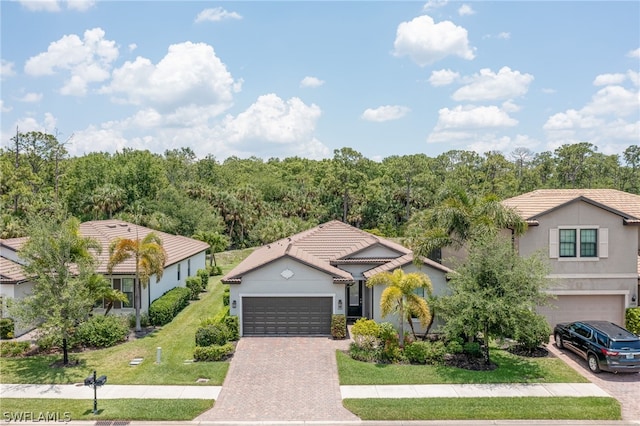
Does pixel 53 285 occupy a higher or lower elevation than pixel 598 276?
higher

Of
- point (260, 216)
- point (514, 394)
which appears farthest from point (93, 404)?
point (260, 216)

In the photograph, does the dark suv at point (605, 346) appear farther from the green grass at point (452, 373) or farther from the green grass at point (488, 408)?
the green grass at point (488, 408)

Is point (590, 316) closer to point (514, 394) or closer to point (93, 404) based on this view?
point (514, 394)

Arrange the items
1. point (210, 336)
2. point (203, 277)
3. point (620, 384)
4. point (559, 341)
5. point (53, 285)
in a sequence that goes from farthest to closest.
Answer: point (203, 277)
point (559, 341)
point (210, 336)
point (53, 285)
point (620, 384)

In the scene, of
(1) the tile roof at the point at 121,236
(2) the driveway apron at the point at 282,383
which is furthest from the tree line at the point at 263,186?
(2) the driveway apron at the point at 282,383

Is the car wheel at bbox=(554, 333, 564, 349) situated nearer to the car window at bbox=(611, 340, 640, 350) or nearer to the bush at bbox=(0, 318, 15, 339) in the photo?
the car window at bbox=(611, 340, 640, 350)

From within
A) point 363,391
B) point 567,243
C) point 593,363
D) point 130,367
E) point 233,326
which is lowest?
point 363,391

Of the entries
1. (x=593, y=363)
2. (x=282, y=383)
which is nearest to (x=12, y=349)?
(x=282, y=383)

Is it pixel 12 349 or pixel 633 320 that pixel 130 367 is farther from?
pixel 633 320
